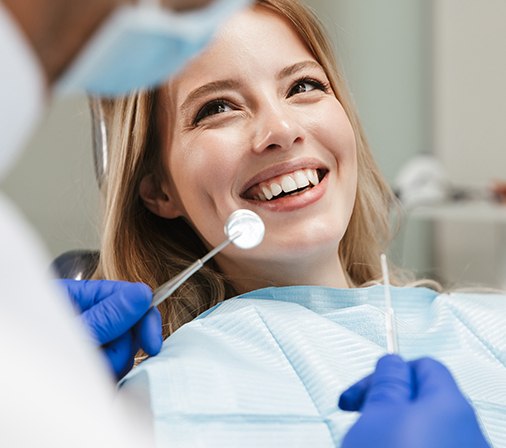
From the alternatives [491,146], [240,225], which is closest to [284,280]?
[240,225]

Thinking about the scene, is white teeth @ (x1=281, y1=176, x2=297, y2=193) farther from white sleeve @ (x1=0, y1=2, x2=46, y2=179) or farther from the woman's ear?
white sleeve @ (x1=0, y1=2, x2=46, y2=179)

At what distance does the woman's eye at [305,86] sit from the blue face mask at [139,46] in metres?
0.71

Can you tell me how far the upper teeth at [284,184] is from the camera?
4.03 ft

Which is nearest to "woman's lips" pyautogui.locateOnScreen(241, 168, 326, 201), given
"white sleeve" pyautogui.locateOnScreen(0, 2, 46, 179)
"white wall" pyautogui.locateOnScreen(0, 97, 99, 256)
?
"white sleeve" pyautogui.locateOnScreen(0, 2, 46, 179)

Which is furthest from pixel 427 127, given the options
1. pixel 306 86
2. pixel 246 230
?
pixel 246 230

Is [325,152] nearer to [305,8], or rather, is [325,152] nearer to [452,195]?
[305,8]

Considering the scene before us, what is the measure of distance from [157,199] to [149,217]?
6 cm

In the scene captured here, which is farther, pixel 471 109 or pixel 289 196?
pixel 471 109

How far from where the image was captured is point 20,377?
481 mm

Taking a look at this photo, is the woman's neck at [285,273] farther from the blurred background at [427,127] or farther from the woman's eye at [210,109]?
the blurred background at [427,127]

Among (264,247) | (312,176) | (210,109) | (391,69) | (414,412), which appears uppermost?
(391,69)

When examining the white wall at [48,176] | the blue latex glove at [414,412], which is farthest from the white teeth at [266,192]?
the white wall at [48,176]

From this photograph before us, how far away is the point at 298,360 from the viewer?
3.61ft

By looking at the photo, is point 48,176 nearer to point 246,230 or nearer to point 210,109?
point 210,109
